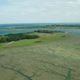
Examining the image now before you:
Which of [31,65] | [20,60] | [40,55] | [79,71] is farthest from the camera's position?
[40,55]

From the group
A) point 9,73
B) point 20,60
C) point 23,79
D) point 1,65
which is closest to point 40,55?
point 20,60

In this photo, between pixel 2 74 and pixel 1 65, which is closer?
pixel 2 74

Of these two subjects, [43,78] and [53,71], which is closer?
[43,78]

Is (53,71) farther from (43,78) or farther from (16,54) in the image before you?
(16,54)

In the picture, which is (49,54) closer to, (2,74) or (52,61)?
(52,61)

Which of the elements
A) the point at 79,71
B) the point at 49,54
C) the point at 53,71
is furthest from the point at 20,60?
the point at 79,71

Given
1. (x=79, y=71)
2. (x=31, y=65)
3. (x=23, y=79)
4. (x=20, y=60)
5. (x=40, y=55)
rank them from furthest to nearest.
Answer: (x=40, y=55) < (x=20, y=60) < (x=31, y=65) < (x=79, y=71) < (x=23, y=79)

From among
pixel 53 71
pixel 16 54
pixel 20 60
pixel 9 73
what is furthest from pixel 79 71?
pixel 16 54

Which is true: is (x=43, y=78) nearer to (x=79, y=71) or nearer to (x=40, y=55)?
(x=79, y=71)

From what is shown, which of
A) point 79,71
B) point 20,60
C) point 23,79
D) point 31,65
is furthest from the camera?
point 20,60
